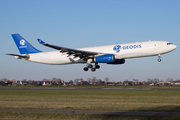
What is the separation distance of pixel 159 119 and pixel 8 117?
10151 mm

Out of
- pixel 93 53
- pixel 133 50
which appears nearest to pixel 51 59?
pixel 93 53

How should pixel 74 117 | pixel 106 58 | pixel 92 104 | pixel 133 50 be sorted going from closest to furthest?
pixel 74 117 → pixel 92 104 → pixel 133 50 → pixel 106 58

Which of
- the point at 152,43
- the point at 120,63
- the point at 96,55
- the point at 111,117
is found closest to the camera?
the point at 111,117

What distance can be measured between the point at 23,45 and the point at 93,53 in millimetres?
17135

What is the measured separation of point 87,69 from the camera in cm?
4644

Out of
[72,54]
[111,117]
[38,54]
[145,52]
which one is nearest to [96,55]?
[72,54]

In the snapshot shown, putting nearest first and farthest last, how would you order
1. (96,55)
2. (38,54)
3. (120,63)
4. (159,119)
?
(159,119) < (96,55) < (120,63) < (38,54)

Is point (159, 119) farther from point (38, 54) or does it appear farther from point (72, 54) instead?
point (38, 54)

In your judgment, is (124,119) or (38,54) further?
(38,54)

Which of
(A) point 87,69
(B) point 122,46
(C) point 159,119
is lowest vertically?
(C) point 159,119

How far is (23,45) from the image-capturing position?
50.6 m

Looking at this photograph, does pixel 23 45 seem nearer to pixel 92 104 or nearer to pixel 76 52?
pixel 76 52

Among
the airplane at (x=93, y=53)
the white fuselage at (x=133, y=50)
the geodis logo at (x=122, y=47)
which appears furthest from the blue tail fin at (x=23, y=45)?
the geodis logo at (x=122, y=47)

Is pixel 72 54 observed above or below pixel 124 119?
above
